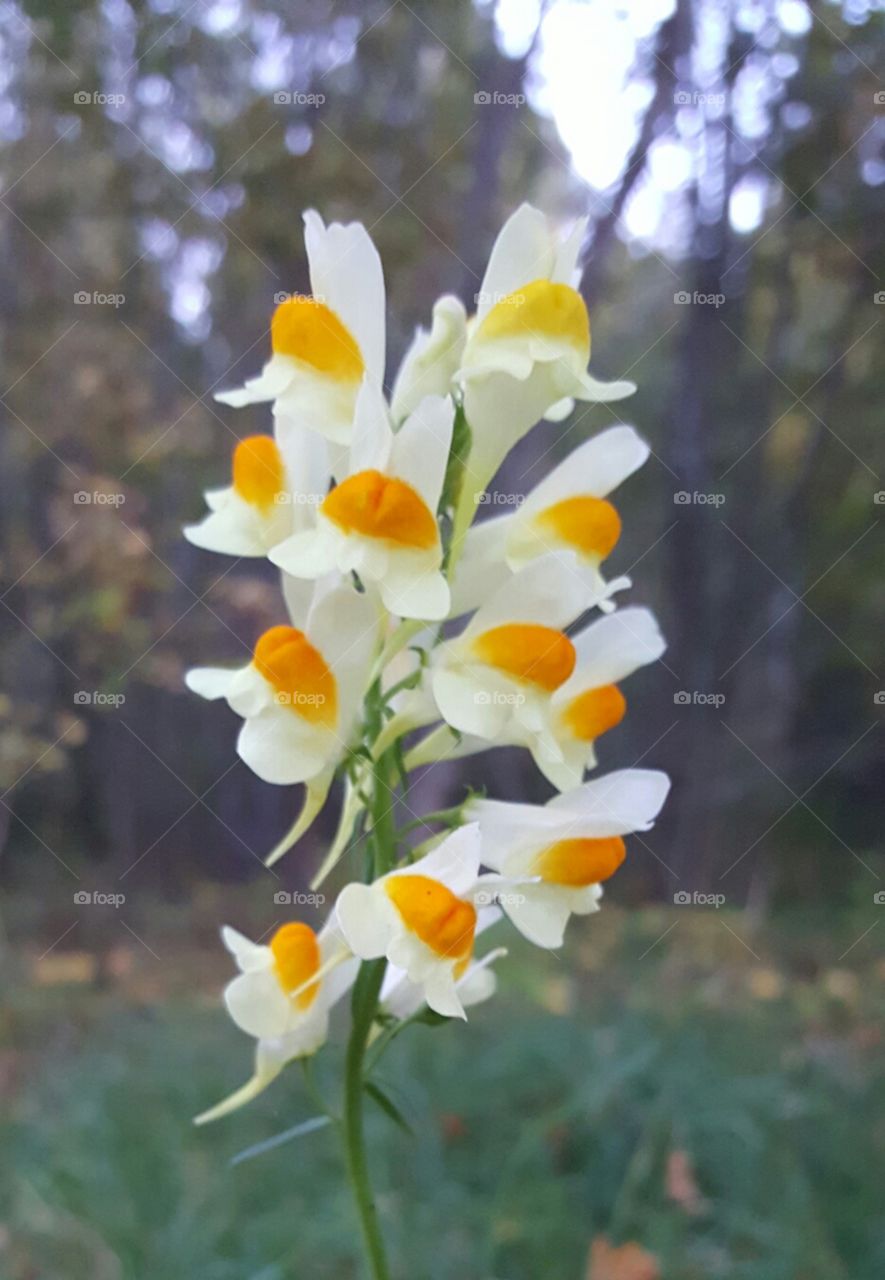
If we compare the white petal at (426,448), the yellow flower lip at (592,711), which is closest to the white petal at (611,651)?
the yellow flower lip at (592,711)

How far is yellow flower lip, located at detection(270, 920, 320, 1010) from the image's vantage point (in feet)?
2.35

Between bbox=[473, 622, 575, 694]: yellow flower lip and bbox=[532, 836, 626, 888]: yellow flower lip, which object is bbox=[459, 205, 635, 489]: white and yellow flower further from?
bbox=[532, 836, 626, 888]: yellow flower lip

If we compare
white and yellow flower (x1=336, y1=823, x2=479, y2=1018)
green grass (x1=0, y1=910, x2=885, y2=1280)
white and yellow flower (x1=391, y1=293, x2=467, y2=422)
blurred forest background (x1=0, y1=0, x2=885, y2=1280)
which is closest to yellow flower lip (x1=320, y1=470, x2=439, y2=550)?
white and yellow flower (x1=391, y1=293, x2=467, y2=422)

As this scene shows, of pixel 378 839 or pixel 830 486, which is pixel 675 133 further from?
pixel 378 839

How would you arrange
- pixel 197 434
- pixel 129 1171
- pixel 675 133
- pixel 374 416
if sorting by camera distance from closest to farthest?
pixel 374 416
pixel 129 1171
pixel 675 133
pixel 197 434

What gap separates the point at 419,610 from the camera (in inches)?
25.1

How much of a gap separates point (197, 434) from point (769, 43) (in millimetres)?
1631

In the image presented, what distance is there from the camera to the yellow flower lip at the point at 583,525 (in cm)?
Result: 73

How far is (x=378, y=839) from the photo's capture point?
694 millimetres

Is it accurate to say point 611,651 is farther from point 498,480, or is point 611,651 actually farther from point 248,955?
point 498,480

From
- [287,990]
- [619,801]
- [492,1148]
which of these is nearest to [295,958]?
[287,990]

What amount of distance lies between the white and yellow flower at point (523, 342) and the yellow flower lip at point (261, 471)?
15 cm

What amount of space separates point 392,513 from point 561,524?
0.16 m

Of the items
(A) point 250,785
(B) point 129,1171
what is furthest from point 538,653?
(A) point 250,785
